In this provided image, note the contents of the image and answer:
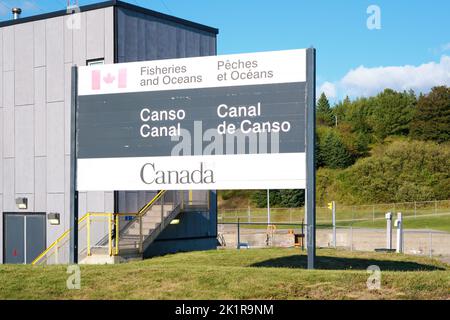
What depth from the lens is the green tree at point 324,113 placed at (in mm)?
108562

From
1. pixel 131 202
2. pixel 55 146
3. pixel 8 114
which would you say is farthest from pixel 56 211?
pixel 8 114

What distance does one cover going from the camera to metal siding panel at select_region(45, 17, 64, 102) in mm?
26297

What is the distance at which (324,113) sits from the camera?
360 ft

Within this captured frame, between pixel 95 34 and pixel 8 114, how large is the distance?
16.0 feet

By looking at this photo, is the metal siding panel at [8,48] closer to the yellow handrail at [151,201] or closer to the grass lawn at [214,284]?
the yellow handrail at [151,201]

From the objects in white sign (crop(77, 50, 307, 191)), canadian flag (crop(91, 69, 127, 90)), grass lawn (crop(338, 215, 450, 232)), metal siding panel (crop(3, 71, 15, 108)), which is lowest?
grass lawn (crop(338, 215, 450, 232))

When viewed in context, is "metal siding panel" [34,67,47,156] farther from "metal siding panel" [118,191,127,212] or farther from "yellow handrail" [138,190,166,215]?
"yellow handrail" [138,190,166,215]

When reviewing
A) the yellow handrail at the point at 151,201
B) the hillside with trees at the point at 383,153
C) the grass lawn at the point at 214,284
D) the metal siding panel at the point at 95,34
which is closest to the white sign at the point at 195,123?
the grass lawn at the point at 214,284

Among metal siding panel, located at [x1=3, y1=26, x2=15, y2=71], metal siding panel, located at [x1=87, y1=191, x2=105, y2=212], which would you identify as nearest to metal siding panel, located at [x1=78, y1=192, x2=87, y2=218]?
metal siding panel, located at [x1=87, y1=191, x2=105, y2=212]

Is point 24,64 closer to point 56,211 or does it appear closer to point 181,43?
point 56,211

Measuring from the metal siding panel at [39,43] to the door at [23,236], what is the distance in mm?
5495

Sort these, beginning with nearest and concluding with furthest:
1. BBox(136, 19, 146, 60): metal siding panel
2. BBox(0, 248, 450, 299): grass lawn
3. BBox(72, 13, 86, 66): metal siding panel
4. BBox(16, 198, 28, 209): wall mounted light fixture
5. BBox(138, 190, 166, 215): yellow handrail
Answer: BBox(0, 248, 450, 299): grass lawn, BBox(138, 190, 166, 215): yellow handrail, BBox(72, 13, 86, 66): metal siding panel, BBox(136, 19, 146, 60): metal siding panel, BBox(16, 198, 28, 209): wall mounted light fixture

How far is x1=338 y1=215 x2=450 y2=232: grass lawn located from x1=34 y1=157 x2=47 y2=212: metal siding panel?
3739cm

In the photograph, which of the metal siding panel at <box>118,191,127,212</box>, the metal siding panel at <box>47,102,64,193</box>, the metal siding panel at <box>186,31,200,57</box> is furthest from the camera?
the metal siding panel at <box>186,31,200,57</box>
